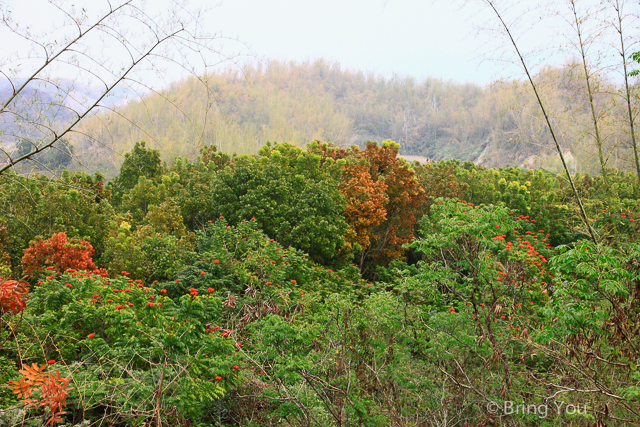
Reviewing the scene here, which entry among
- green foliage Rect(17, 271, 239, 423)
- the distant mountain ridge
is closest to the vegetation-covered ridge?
green foliage Rect(17, 271, 239, 423)

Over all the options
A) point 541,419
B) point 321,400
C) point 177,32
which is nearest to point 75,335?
point 321,400

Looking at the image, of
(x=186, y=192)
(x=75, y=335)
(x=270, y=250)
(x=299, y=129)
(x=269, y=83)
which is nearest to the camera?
(x=75, y=335)

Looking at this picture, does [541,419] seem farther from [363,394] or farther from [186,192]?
[186,192]

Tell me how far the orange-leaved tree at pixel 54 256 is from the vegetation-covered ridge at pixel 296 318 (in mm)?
30

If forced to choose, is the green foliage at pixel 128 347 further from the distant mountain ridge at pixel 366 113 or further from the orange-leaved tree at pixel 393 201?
the distant mountain ridge at pixel 366 113

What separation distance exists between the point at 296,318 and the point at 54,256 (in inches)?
147

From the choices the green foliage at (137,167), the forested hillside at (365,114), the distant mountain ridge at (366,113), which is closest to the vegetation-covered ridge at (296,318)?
the green foliage at (137,167)

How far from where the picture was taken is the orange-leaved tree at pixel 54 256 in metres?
5.57

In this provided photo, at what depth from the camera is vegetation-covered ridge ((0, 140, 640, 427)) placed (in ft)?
8.46

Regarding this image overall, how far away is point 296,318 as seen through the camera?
173 inches

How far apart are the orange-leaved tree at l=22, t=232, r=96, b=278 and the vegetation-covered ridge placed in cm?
3

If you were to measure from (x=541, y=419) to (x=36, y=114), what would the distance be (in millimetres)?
4010

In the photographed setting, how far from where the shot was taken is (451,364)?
3822mm

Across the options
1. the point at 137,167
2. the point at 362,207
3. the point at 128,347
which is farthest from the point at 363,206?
the point at 137,167
